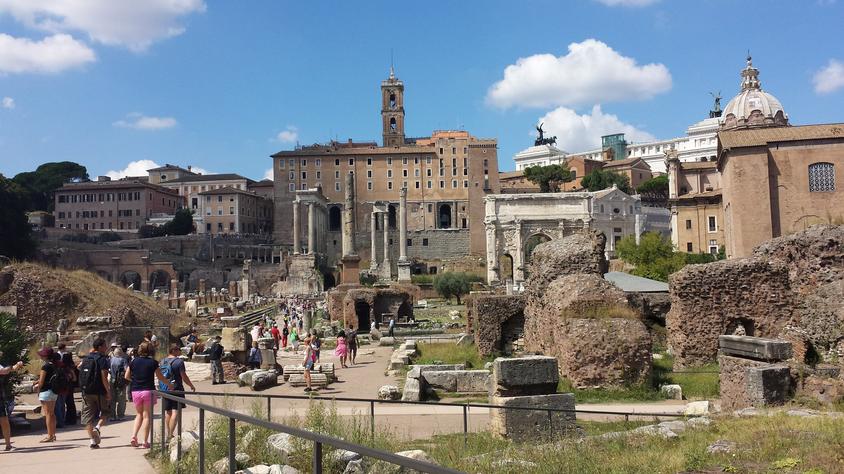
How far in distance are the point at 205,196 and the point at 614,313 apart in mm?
94328

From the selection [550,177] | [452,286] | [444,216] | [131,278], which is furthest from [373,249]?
[452,286]

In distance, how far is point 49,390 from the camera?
8844 mm

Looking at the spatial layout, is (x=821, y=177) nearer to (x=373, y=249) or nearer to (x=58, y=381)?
(x=58, y=381)

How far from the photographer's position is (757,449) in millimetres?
6539

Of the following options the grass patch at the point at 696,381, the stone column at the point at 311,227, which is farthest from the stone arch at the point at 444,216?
the grass patch at the point at 696,381

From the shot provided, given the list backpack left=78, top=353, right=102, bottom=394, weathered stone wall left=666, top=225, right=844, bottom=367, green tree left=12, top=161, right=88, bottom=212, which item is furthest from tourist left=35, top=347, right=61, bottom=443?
green tree left=12, top=161, right=88, bottom=212

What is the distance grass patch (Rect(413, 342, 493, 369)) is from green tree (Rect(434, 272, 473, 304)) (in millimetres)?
31092

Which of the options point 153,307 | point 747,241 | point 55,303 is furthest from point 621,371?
point 747,241

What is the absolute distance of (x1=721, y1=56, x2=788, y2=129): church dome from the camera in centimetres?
6328

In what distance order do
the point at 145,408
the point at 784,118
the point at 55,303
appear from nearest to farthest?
the point at 145,408 < the point at 55,303 < the point at 784,118

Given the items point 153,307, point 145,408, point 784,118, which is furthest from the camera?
point 784,118

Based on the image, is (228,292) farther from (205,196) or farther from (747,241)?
(747,241)

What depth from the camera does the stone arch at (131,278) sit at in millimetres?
75062

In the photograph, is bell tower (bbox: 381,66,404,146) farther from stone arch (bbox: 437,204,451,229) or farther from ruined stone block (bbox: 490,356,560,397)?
ruined stone block (bbox: 490,356,560,397)
